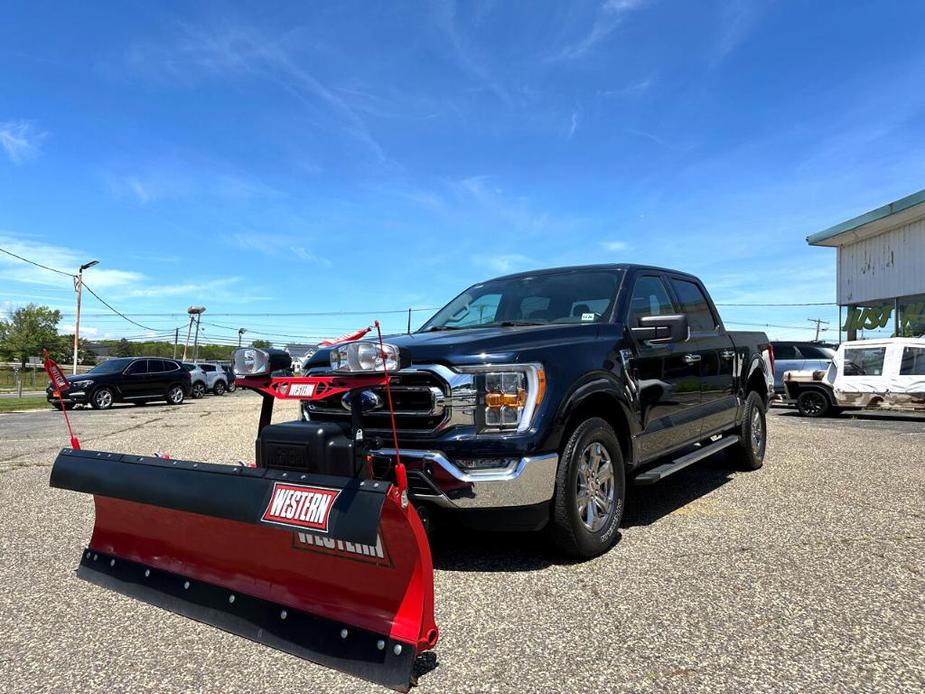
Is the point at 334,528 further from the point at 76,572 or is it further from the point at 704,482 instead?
the point at 704,482

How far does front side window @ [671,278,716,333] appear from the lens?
223 inches

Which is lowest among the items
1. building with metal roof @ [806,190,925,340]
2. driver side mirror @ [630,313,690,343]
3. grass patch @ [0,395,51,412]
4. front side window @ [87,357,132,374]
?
grass patch @ [0,395,51,412]

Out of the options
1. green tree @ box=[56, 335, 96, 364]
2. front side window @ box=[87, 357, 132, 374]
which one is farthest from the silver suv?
green tree @ box=[56, 335, 96, 364]

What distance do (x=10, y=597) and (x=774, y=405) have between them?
19137mm

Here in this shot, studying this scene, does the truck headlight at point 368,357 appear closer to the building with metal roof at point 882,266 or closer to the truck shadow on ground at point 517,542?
the truck shadow on ground at point 517,542

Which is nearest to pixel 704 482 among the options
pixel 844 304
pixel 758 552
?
pixel 758 552

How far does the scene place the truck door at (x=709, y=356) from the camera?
17.8ft

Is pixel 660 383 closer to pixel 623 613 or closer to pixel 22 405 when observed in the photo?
pixel 623 613

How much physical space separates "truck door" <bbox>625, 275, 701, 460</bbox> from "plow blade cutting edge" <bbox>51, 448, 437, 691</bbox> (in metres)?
2.29

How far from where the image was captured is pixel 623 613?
307 centimetres

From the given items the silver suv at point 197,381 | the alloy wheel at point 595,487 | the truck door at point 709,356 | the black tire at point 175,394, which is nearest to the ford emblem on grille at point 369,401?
the alloy wheel at point 595,487

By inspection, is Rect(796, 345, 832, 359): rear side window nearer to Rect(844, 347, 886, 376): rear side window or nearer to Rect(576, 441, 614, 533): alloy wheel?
Rect(844, 347, 886, 376): rear side window

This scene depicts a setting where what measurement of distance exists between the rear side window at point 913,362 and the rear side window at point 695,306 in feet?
30.3

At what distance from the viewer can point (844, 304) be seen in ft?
82.5
